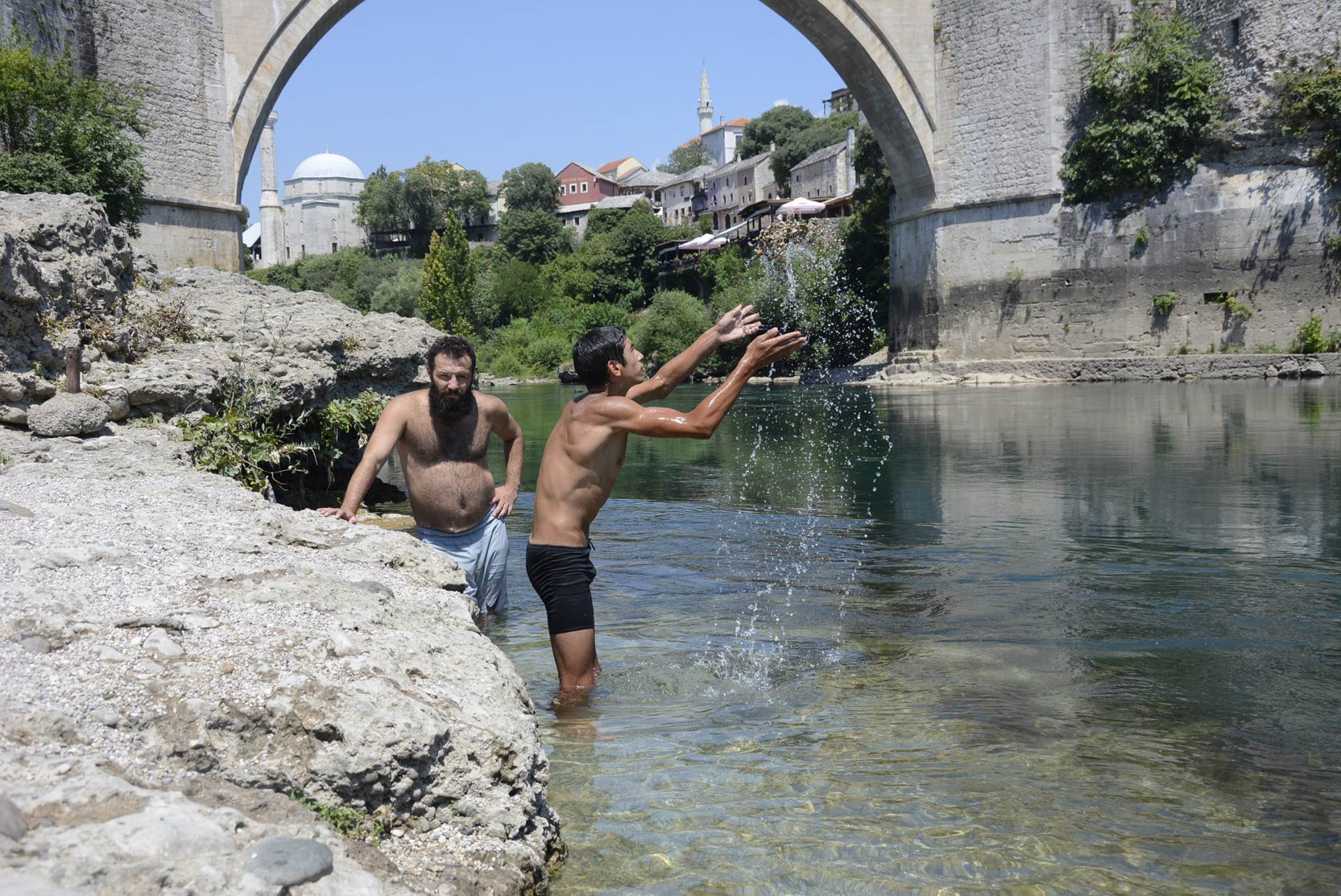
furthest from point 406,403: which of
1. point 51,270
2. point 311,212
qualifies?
point 311,212

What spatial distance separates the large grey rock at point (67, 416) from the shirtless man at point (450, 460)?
1542mm

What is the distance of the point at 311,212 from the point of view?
273ft

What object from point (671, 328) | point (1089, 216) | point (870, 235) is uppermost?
point (870, 235)

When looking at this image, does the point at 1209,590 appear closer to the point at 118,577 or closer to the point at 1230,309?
the point at 118,577

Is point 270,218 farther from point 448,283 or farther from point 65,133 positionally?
point 65,133

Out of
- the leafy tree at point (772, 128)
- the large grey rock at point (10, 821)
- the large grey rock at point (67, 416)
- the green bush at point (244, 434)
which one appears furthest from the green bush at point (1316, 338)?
the leafy tree at point (772, 128)

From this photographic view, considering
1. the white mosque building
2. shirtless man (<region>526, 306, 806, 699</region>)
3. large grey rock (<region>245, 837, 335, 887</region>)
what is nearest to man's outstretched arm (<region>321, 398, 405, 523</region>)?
shirtless man (<region>526, 306, 806, 699</region>)

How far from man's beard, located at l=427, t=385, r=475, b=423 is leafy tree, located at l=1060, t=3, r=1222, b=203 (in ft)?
57.2

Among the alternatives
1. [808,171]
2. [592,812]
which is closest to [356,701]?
[592,812]

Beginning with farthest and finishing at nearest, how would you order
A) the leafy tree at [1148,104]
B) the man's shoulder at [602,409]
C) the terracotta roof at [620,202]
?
the terracotta roof at [620,202] < the leafy tree at [1148,104] < the man's shoulder at [602,409]

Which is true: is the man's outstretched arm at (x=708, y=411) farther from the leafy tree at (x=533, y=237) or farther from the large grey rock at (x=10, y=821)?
the leafy tree at (x=533, y=237)

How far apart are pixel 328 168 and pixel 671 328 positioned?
→ 5611 centimetres

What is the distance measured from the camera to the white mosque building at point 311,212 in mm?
82688

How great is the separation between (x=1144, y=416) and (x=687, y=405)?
732 centimetres
